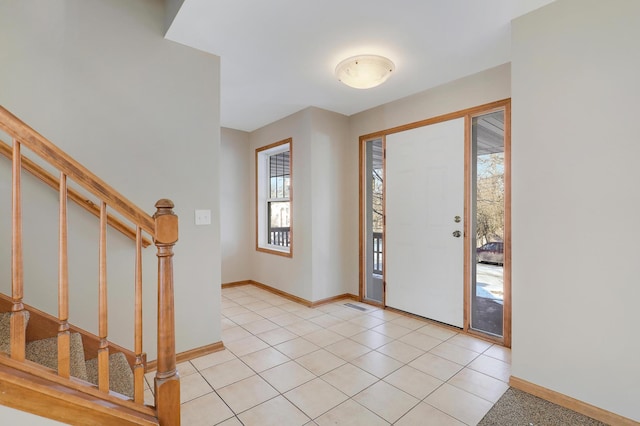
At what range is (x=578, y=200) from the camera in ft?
5.91

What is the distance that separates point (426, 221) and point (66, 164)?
3.00 metres

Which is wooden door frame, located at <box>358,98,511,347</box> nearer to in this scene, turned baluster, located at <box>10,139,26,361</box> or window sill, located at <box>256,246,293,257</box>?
window sill, located at <box>256,246,293,257</box>

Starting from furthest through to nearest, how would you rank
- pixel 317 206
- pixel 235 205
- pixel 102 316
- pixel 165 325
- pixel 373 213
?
pixel 235 205, pixel 373 213, pixel 317 206, pixel 165 325, pixel 102 316

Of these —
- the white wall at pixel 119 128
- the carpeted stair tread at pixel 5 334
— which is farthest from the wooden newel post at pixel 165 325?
the white wall at pixel 119 128

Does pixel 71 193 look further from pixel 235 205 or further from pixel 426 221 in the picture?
pixel 426 221

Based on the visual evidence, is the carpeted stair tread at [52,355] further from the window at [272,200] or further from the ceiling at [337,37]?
the window at [272,200]

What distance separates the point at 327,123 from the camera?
153 inches

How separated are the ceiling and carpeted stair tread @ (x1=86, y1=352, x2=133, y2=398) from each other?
224 cm

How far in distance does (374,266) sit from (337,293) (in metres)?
0.61

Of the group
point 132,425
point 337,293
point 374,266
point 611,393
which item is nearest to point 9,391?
point 132,425

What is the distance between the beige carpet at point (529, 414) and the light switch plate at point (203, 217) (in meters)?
2.30

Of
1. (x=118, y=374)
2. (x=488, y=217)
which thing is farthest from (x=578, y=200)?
(x=118, y=374)

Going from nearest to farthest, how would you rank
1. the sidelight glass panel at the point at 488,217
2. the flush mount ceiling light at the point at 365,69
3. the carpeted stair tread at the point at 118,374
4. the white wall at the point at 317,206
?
the carpeted stair tread at the point at 118,374 < the flush mount ceiling light at the point at 365,69 < the sidelight glass panel at the point at 488,217 < the white wall at the point at 317,206

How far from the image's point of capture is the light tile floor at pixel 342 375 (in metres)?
1.78
